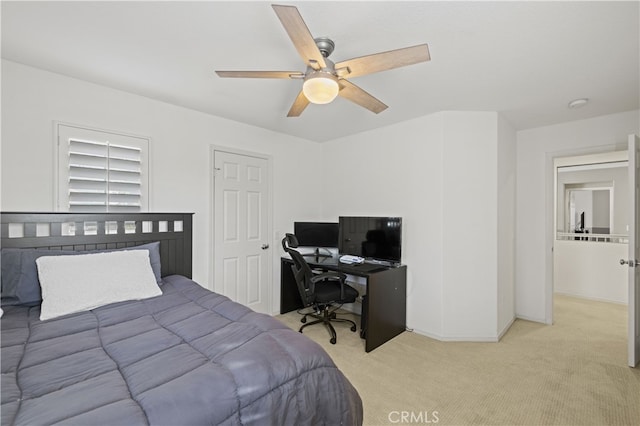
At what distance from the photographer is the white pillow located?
5.80 ft

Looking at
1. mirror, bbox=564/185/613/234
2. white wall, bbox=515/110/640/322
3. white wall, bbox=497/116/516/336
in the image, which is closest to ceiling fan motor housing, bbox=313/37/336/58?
white wall, bbox=497/116/516/336

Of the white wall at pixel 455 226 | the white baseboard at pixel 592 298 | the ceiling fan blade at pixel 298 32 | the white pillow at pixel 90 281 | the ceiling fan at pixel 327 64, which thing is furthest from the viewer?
the white baseboard at pixel 592 298

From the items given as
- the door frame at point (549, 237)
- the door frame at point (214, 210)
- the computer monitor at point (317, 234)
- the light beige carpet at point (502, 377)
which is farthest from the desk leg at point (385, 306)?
the door frame at point (549, 237)

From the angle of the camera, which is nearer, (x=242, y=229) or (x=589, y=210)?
(x=242, y=229)

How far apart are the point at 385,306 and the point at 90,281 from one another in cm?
249

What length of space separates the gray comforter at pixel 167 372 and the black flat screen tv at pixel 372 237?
1953mm

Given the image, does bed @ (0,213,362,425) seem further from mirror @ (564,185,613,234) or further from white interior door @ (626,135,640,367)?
mirror @ (564,185,613,234)

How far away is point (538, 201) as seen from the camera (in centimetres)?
353

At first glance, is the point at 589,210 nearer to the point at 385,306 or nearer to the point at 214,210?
the point at 385,306

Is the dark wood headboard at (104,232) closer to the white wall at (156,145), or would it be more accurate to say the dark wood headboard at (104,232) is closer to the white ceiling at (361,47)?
the white wall at (156,145)

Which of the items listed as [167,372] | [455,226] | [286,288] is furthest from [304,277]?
[167,372]

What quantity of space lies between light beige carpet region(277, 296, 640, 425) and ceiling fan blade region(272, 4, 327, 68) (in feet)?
7.30

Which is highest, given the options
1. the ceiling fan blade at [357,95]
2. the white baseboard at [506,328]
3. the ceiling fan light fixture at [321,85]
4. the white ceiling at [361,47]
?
the white ceiling at [361,47]

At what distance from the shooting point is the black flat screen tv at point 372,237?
10.5ft
